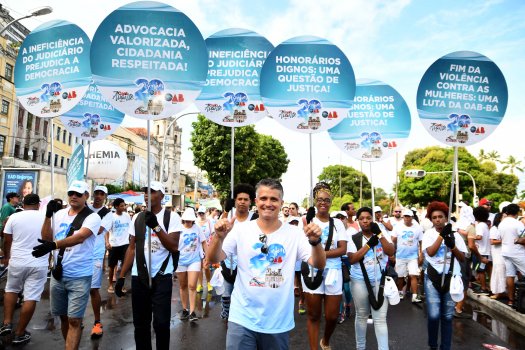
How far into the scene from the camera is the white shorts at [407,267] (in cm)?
853

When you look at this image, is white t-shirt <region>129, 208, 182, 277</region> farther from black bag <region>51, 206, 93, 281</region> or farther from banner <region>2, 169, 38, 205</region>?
banner <region>2, 169, 38, 205</region>

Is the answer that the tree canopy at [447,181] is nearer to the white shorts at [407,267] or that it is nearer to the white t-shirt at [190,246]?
the white shorts at [407,267]

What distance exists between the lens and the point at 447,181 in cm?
4716

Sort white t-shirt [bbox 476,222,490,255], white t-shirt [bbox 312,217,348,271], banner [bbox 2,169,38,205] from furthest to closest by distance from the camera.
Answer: banner [bbox 2,169,38,205] < white t-shirt [bbox 476,222,490,255] < white t-shirt [bbox 312,217,348,271]

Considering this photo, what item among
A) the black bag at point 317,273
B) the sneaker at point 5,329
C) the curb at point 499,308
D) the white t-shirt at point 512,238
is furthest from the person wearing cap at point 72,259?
the white t-shirt at point 512,238

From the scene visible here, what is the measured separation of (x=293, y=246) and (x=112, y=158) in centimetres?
1038

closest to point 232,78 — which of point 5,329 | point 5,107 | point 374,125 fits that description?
point 374,125

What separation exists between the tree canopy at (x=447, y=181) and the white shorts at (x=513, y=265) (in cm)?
4190

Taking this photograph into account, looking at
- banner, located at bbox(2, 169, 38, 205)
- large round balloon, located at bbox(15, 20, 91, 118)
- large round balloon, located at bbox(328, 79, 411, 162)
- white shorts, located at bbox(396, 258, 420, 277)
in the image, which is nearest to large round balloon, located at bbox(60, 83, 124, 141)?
large round balloon, located at bbox(15, 20, 91, 118)

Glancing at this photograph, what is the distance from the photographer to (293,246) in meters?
3.14

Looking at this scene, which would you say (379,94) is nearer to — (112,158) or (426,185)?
(112,158)

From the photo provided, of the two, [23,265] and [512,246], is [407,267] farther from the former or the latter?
[23,265]

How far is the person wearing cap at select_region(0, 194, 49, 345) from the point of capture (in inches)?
213

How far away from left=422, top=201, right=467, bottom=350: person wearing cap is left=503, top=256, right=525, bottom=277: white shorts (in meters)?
3.54
